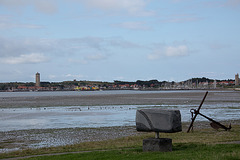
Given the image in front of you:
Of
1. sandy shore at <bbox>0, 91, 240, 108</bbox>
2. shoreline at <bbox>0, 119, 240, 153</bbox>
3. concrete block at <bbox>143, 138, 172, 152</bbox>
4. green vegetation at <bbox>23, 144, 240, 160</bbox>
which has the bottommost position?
shoreline at <bbox>0, 119, 240, 153</bbox>

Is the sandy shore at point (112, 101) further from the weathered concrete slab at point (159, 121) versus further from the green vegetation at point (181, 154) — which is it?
the weathered concrete slab at point (159, 121)

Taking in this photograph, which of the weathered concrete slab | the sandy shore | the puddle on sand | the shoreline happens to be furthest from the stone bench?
the sandy shore

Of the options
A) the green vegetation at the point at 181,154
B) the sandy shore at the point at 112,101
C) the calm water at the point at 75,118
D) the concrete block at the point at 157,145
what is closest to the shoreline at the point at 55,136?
the calm water at the point at 75,118

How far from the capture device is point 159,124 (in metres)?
12.7

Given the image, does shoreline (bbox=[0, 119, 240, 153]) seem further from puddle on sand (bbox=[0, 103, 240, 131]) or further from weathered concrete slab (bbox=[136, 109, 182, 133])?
weathered concrete slab (bbox=[136, 109, 182, 133])

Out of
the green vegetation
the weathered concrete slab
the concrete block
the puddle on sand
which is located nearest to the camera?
the green vegetation

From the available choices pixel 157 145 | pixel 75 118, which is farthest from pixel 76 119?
pixel 157 145

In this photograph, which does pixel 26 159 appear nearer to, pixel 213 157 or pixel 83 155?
pixel 83 155

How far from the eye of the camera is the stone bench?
12508 millimetres

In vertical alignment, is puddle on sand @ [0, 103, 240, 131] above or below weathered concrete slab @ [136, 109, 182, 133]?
below

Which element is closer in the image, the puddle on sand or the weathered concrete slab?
the weathered concrete slab

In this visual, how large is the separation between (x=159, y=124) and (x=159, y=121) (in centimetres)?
10

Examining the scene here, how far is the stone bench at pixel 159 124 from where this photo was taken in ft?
41.0

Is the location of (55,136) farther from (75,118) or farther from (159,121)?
(75,118)
